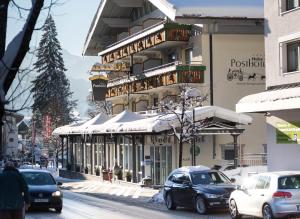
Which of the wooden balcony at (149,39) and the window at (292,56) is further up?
the wooden balcony at (149,39)

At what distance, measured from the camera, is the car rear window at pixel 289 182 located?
63.8ft

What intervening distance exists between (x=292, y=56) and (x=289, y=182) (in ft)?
38.2

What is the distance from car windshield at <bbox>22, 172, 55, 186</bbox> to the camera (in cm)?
2556

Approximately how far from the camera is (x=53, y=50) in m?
99.3

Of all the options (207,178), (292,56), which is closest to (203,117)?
(292,56)

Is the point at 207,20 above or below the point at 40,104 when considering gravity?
above

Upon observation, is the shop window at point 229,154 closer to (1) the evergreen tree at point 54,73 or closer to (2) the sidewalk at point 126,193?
(2) the sidewalk at point 126,193

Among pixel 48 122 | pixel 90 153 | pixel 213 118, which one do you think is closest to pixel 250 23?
pixel 213 118

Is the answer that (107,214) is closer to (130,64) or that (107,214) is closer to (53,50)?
(130,64)

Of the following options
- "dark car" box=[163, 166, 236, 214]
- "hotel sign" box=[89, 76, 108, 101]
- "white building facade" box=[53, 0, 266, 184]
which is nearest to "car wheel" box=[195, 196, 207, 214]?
"dark car" box=[163, 166, 236, 214]

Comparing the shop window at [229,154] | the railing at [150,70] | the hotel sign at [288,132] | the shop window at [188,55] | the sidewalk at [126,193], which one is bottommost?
the sidewalk at [126,193]

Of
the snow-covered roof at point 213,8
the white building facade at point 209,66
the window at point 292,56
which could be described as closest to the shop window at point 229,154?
the white building facade at point 209,66

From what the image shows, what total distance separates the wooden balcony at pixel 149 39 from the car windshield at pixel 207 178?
2022 centimetres

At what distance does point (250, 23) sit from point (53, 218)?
25830 mm
